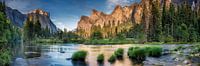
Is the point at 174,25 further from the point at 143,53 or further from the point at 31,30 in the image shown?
the point at 31,30

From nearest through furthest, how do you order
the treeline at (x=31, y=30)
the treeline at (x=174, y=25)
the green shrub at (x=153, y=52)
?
the green shrub at (x=153, y=52)
the treeline at (x=174, y=25)
the treeline at (x=31, y=30)

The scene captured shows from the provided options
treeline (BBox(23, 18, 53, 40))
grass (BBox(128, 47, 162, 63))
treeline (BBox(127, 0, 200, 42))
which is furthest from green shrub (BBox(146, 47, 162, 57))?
treeline (BBox(23, 18, 53, 40))

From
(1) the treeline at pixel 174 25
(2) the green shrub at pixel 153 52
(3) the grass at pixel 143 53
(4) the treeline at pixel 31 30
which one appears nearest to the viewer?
(3) the grass at pixel 143 53

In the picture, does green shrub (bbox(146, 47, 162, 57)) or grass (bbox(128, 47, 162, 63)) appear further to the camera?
green shrub (bbox(146, 47, 162, 57))

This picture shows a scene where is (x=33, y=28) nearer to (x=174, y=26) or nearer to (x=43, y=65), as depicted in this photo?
(x=174, y=26)

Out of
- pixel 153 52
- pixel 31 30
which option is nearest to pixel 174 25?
pixel 153 52

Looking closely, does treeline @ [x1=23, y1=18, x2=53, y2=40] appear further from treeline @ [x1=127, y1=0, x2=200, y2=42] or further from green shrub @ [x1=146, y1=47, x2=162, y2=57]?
green shrub @ [x1=146, y1=47, x2=162, y2=57]

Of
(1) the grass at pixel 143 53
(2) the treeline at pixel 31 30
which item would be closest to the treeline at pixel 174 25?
(1) the grass at pixel 143 53

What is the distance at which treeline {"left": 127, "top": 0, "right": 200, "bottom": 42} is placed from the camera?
9338 centimetres

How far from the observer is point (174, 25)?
108m

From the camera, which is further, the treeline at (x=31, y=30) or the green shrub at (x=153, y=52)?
the treeline at (x=31, y=30)

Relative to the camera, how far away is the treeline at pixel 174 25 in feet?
306

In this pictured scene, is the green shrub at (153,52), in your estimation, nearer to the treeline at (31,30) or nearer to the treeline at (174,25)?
the treeline at (174,25)

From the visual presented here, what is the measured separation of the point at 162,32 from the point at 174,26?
222 inches
